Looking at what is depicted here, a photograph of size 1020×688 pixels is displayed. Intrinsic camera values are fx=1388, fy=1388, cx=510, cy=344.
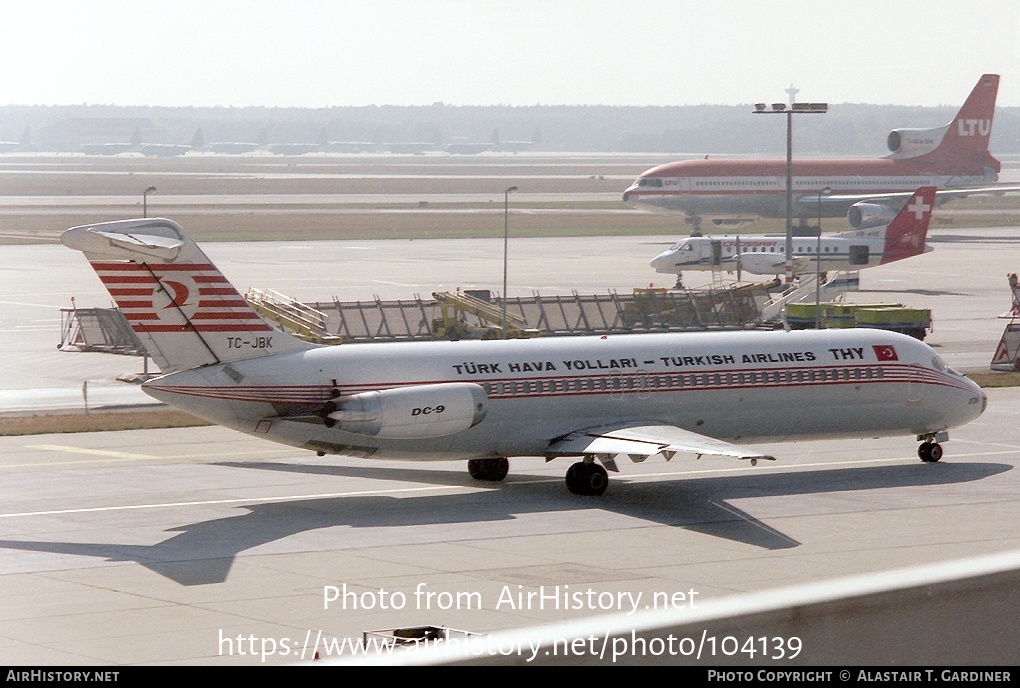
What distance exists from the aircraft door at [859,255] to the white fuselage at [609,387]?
47.0 m

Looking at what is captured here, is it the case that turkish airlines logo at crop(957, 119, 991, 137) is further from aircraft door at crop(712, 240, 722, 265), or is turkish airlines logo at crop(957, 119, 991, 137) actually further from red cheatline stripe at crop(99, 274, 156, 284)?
red cheatline stripe at crop(99, 274, 156, 284)

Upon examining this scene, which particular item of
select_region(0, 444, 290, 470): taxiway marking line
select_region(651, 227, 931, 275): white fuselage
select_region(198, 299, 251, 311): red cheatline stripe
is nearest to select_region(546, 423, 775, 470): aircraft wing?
select_region(198, 299, 251, 311): red cheatline stripe

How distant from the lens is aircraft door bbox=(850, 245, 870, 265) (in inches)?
3184

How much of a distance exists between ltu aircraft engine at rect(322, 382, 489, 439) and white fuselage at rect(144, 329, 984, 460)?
27 cm

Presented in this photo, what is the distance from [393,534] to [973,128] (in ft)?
346

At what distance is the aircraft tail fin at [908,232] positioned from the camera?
82.1m

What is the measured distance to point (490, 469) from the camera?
31.7 m

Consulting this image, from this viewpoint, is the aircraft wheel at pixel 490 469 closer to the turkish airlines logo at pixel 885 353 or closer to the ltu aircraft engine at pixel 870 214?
the turkish airlines logo at pixel 885 353

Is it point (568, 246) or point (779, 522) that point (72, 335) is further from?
point (568, 246)

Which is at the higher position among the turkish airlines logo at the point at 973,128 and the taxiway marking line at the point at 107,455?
the turkish airlines logo at the point at 973,128

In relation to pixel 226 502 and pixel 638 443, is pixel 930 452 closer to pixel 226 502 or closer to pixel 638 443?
pixel 638 443

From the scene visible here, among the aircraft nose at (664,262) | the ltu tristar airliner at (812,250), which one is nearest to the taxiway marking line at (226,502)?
the ltu tristar airliner at (812,250)

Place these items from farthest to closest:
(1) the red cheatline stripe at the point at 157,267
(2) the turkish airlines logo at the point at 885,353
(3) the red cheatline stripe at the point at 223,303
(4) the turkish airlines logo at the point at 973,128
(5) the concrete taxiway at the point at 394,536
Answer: (4) the turkish airlines logo at the point at 973,128, (2) the turkish airlines logo at the point at 885,353, (3) the red cheatline stripe at the point at 223,303, (1) the red cheatline stripe at the point at 157,267, (5) the concrete taxiway at the point at 394,536

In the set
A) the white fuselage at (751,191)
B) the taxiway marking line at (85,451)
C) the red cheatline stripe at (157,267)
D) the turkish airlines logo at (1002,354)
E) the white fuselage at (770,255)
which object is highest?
the white fuselage at (751,191)
